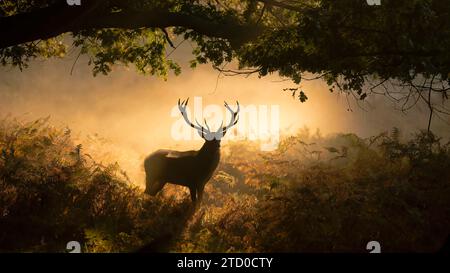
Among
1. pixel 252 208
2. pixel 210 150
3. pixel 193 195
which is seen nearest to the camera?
pixel 252 208

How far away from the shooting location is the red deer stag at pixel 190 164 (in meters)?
11.5

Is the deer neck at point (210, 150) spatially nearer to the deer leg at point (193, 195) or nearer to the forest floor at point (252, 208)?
the deer leg at point (193, 195)

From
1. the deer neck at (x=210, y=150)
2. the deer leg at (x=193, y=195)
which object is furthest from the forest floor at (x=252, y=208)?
the deer neck at (x=210, y=150)

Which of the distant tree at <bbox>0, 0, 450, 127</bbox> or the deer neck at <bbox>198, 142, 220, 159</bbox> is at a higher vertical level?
the distant tree at <bbox>0, 0, 450, 127</bbox>

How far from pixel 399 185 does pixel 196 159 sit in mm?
5191

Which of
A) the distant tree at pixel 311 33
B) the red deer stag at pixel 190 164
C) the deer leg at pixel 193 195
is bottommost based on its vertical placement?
the deer leg at pixel 193 195

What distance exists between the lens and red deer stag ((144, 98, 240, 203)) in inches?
451

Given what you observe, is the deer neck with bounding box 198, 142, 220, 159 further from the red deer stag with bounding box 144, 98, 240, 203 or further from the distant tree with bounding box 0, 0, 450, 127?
the distant tree with bounding box 0, 0, 450, 127

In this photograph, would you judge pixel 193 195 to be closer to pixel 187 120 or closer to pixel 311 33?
pixel 187 120

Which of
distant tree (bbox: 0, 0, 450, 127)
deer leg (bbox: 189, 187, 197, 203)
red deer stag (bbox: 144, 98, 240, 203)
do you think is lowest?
deer leg (bbox: 189, 187, 197, 203)

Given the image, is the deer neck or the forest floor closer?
the forest floor

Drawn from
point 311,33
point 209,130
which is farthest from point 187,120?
point 311,33

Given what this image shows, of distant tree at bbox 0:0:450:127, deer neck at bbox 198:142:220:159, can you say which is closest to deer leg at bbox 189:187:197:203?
deer neck at bbox 198:142:220:159

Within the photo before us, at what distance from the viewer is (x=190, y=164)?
461 inches
